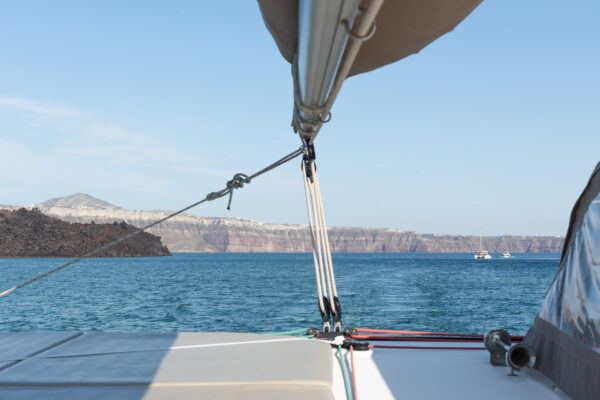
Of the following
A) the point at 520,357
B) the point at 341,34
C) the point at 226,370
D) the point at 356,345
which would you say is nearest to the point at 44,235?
the point at 356,345

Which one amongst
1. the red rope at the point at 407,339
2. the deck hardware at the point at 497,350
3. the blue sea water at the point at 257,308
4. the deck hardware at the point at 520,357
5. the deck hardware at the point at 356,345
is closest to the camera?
the deck hardware at the point at 520,357

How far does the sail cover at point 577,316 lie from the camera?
7.02 feet

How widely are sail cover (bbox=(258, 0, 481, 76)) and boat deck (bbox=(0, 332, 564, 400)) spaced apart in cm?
142

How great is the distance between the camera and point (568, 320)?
7.97 feet

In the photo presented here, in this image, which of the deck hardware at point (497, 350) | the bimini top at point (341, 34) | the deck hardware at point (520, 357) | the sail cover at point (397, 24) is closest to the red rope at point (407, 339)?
the deck hardware at point (497, 350)

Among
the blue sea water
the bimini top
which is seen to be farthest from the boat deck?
the blue sea water

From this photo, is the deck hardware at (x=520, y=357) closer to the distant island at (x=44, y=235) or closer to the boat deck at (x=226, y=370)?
the boat deck at (x=226, y=370)

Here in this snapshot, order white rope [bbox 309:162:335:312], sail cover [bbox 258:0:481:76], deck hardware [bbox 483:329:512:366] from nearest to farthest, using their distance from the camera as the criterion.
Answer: sail cover [bbox 258:0:481:76] < deck hardware [bbox 483:329:512:366] < white rope [bbox 309:162:335:312]

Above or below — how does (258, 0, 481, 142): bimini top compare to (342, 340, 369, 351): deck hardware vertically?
above

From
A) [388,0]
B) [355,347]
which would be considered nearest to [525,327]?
[355,347]

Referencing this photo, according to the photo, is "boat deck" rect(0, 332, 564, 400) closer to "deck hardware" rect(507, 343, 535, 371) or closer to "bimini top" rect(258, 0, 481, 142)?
"deck hardware" rect(507, 343, 535, 371)

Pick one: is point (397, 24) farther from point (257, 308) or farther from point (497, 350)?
point (257, 308)

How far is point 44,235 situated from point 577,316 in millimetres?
123692

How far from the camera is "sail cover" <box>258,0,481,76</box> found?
194 cm
